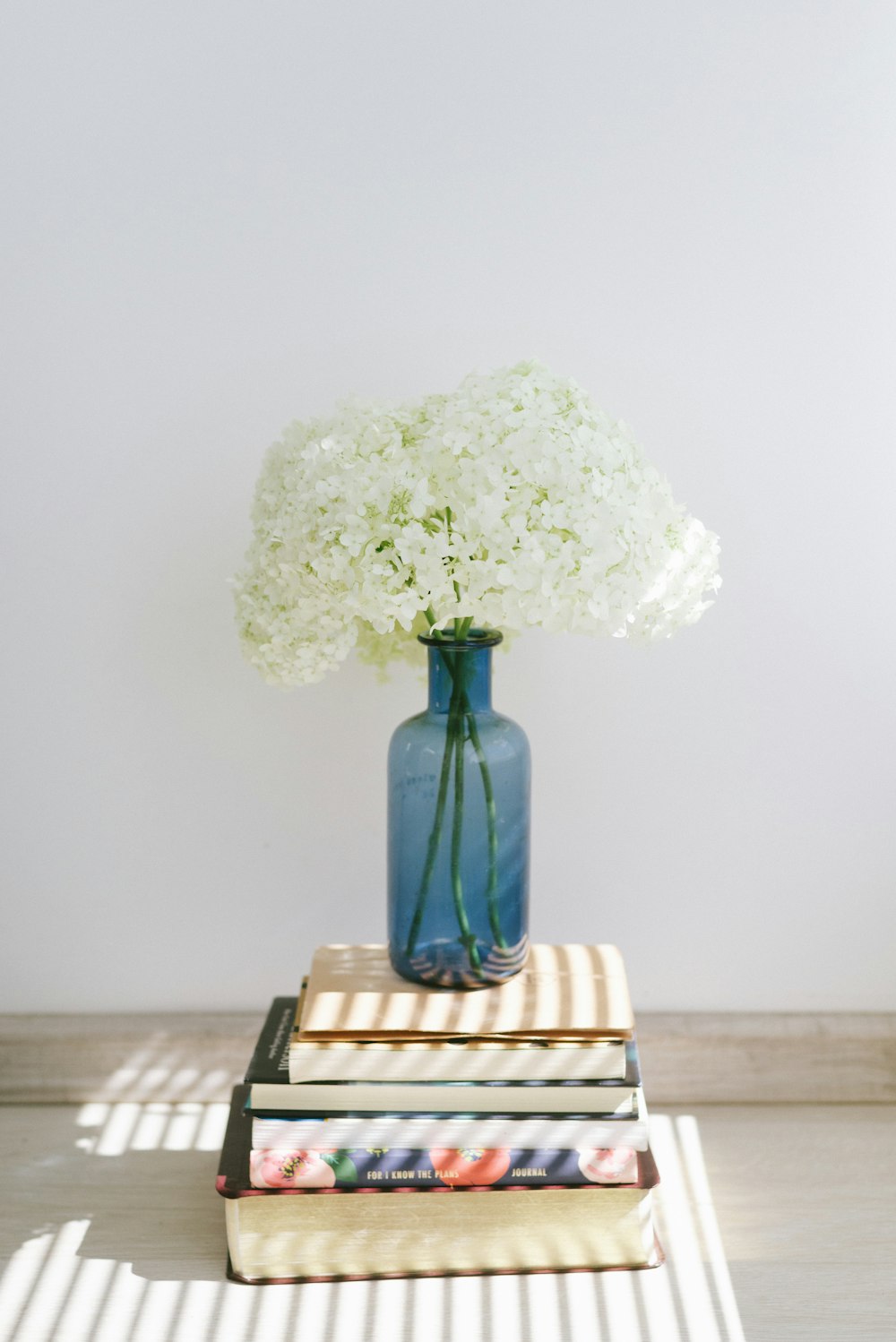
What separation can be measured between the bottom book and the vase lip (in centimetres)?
41

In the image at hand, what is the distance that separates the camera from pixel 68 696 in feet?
3.82

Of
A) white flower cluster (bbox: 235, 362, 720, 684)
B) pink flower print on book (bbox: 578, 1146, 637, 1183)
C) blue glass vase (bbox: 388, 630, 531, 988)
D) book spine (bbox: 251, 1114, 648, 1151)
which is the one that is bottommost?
pink flower print on book (bbox: 578, 1146, 637, 1183)

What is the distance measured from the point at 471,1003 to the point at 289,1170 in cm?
19

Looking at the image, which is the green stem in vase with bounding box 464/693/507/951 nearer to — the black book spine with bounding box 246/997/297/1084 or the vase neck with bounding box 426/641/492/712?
the vase neck with bounding box 426/641/492/712

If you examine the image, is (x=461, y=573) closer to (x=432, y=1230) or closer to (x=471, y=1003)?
(x=471, y=1003)

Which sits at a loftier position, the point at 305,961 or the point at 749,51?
the point at 749,51

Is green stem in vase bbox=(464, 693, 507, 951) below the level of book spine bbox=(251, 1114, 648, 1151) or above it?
above

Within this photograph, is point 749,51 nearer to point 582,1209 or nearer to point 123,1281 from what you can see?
point 582,1209

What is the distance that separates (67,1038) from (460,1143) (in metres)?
0.47

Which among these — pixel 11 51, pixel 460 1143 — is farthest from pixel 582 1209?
pixel 11 51

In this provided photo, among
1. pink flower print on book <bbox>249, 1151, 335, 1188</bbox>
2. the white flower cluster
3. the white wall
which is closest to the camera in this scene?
the white flower cluster

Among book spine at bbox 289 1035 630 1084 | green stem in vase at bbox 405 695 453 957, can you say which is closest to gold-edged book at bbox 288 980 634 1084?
book spine at bbox 289 1035 630 1084

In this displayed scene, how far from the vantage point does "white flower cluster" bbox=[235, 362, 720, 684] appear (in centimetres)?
80

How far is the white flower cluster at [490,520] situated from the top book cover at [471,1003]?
30 centimetres
